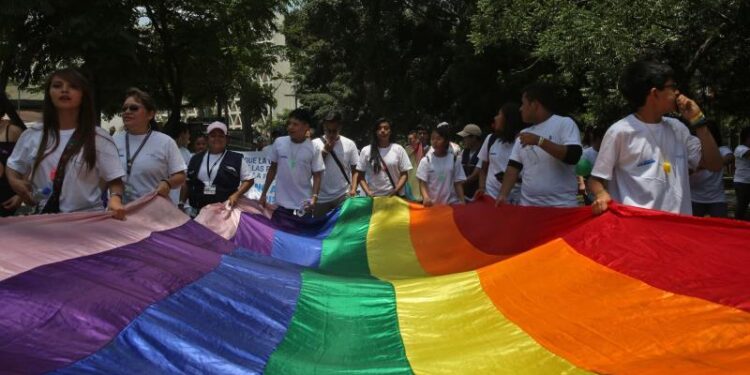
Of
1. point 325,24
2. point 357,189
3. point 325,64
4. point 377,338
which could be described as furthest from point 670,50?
point 325,64

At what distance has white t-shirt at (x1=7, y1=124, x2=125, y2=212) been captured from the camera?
168 inches

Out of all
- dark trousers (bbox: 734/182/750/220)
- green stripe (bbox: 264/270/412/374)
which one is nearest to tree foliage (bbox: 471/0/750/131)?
dark trousers (bbox: 734/182/750/220)

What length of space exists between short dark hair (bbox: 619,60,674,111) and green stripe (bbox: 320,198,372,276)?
9.09ft

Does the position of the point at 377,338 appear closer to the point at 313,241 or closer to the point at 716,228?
the point at 716,228

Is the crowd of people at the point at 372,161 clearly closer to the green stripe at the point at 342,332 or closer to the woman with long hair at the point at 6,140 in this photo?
the woman with long hair at the point at 6,140

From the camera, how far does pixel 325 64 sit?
37906 millimetres

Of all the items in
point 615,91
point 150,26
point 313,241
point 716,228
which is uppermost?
point 150,26

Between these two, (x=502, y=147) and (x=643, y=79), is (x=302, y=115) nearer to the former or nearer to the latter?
(x=502, y=147)

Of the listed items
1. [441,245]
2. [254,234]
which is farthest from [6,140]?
[441,245]

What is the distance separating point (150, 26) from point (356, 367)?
681 inches

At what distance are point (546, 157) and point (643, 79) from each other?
47.7 inches

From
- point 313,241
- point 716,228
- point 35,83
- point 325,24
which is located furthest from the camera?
point 325,24

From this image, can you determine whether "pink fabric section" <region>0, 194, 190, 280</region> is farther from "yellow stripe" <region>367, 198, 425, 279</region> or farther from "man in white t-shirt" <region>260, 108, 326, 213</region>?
"man in white t-shirt" <region>260, 108, 326, 213</region>

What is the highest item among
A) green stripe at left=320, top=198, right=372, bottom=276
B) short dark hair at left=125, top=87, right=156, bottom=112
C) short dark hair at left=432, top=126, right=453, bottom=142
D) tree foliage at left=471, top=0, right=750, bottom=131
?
tree foliage at left=471, top=0, right=750, bottom=131
